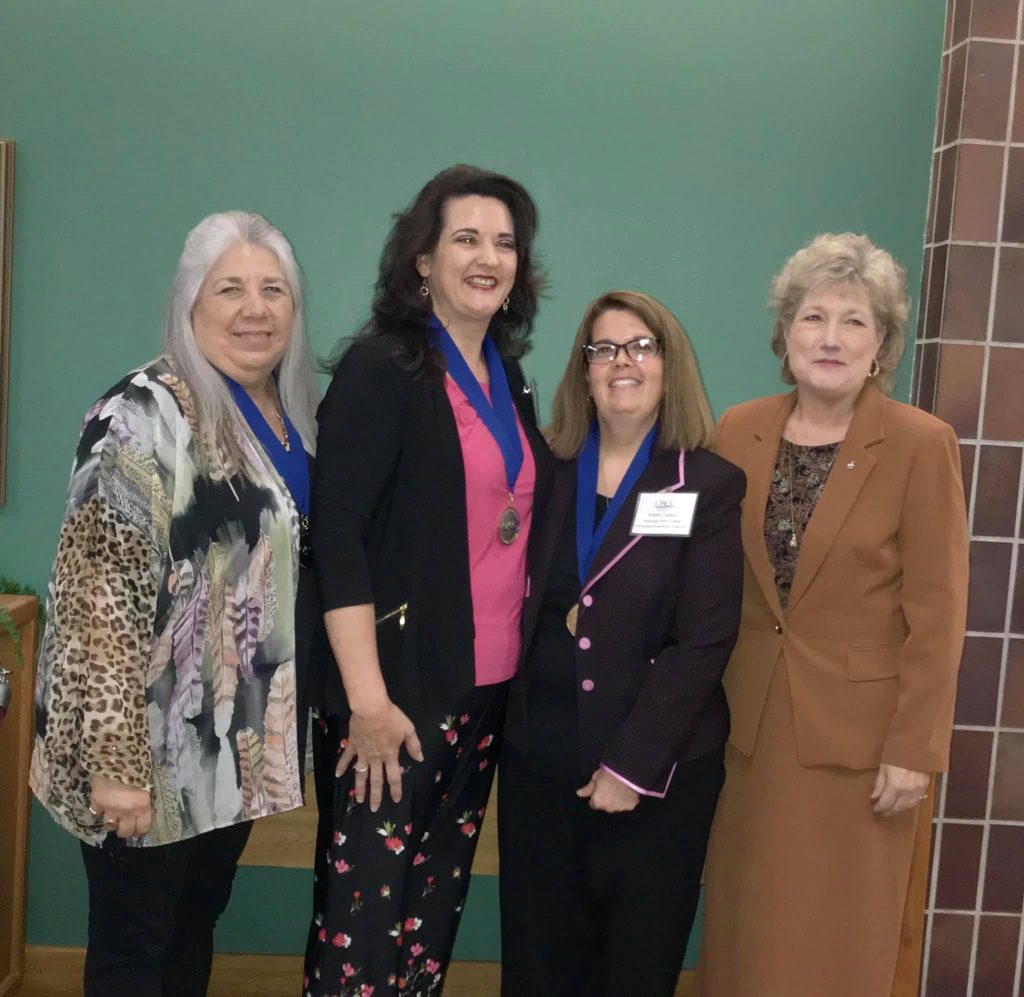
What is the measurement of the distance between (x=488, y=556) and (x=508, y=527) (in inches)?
2.6

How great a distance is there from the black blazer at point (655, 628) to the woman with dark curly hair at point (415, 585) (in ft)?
0.49

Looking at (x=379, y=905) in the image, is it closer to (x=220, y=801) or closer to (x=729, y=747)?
(x=220, y=801)

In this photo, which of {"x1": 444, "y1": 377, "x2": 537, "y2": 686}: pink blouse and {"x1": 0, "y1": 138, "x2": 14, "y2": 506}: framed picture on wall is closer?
{"x1": 444, "y1": 377, "x2": 537, "y2": 686}: pink blouse

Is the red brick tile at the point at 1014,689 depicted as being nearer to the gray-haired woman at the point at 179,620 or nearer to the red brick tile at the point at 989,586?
the red brick tile at the point at 989,586

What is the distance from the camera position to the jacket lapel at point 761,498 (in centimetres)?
201

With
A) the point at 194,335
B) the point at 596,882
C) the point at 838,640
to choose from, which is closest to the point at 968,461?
the point at 838,640

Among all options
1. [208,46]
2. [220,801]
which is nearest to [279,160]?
[208,46]

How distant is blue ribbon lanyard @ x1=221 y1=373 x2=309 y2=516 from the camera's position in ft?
6.13

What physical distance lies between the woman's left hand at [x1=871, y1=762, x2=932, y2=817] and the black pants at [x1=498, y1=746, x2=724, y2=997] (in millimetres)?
316

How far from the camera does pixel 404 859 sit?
185cm

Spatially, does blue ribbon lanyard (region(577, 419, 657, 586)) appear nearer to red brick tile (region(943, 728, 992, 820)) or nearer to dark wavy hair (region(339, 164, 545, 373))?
dark wavy hair (region(339, 164, 545, 373))

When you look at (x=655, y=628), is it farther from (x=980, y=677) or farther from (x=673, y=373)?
(x=980, y=677)

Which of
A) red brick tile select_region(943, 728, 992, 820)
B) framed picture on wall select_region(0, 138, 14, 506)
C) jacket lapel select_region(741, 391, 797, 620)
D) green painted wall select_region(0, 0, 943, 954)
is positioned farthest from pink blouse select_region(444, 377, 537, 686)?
framed picture on wall select_region(0, 138, 14, 506)

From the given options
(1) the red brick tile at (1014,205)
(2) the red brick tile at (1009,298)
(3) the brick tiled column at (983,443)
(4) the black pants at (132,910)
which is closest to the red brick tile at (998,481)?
(3) the brick tiled column at (983,443)
